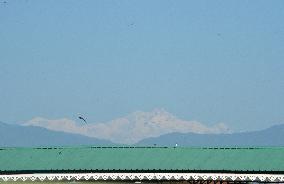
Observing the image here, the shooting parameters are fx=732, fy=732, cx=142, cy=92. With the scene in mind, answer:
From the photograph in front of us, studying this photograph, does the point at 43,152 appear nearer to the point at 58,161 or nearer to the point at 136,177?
the point at 58,161

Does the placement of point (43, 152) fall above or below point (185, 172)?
above

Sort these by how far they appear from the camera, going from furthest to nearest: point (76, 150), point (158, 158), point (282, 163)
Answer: point (76, 150) → point (158, 158) → point (282, 163)

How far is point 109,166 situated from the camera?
49.4 meters

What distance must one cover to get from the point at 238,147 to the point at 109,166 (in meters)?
8.98

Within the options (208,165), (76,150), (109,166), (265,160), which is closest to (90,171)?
(109,166)

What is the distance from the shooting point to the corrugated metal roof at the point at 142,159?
47781 millimetres

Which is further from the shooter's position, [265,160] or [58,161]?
[58,161]

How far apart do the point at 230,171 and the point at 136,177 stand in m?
6.20

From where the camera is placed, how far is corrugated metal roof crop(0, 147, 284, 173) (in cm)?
4778

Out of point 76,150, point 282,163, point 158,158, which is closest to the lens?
point 282,163

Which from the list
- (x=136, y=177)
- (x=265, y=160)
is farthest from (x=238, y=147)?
(x=136, y=177)

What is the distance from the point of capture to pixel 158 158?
50.2 meters

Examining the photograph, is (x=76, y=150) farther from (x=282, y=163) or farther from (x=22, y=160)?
(x=282, y=163)

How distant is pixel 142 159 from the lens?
50.2 metres
